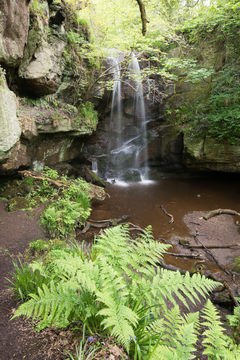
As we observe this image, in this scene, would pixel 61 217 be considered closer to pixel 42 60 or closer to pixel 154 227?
pixel 154 227

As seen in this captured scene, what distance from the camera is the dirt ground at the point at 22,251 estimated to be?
1.55 metres

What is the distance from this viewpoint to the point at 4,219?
469 cm

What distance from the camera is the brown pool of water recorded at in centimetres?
584

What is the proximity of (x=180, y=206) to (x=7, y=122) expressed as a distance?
6637 millimetres

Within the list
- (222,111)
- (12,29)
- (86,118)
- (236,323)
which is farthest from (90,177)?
(236,323)

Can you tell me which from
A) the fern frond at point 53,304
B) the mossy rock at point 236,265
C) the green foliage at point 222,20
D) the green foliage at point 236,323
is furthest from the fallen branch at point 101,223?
the green foliage at point 222,20

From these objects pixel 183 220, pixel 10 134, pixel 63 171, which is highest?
pixel 10 134

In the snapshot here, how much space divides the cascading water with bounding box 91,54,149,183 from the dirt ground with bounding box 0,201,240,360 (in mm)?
5122

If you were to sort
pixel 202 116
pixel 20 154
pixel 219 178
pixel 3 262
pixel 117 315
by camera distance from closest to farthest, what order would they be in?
pixel 117 315 < pixel 3 262 < pixel 20 154 < pixel 202 116 < pixel 219 178

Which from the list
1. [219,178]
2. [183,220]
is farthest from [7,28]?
[219,178]

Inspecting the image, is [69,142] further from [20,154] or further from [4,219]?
[4,219]

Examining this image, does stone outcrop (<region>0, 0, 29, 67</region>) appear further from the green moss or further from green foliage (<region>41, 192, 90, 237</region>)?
green foliage (<region>41, 192, 90, 237</region>)

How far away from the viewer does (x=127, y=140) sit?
12469 mm

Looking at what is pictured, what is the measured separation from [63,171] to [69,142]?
1.30 metres
